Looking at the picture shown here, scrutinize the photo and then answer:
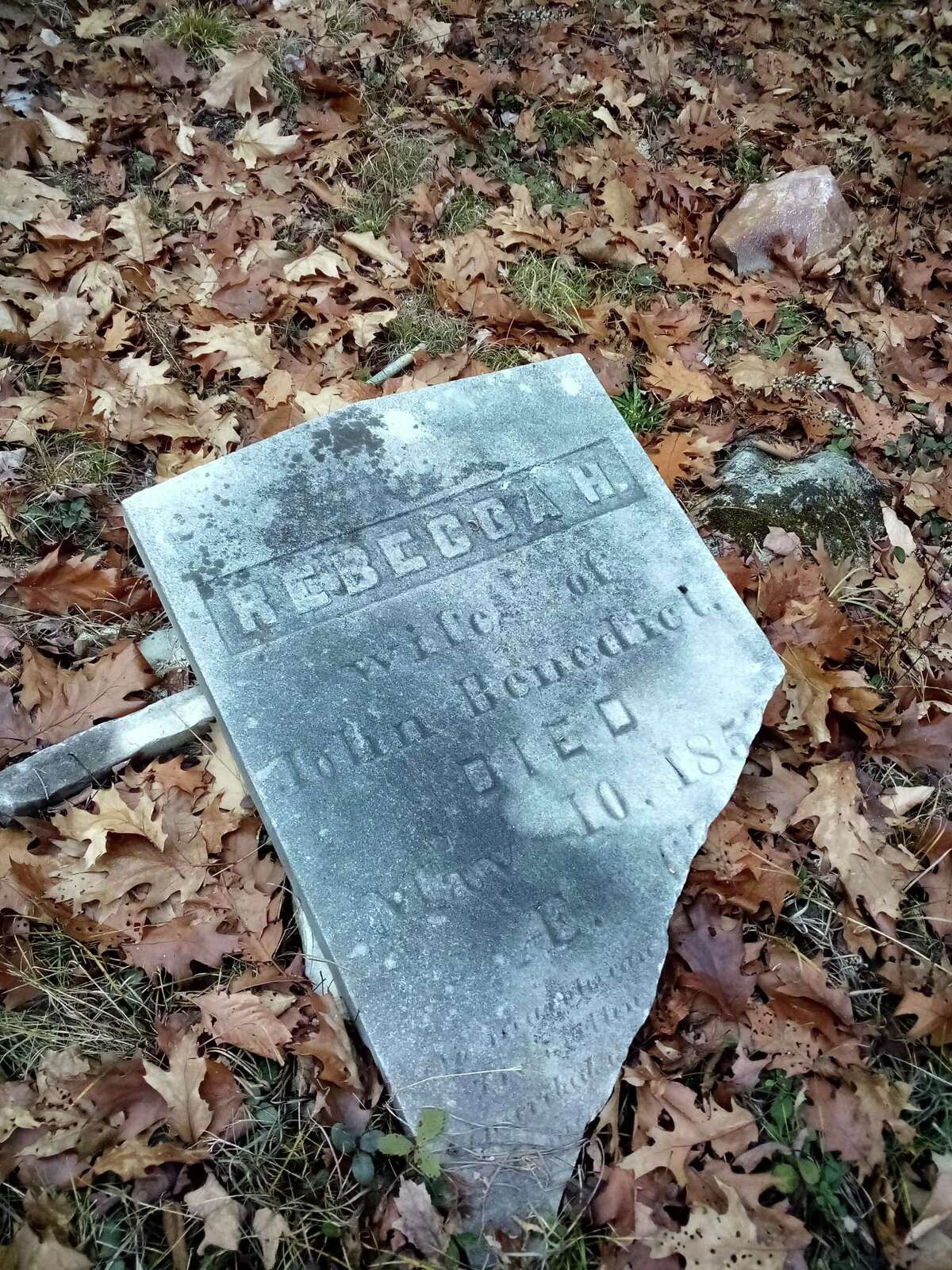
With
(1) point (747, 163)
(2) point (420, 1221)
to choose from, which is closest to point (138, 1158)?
(2) point (420, 1221)

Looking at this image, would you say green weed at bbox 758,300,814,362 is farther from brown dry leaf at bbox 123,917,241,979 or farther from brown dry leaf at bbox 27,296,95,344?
brown dry leaf at bbox 123,917,241,979

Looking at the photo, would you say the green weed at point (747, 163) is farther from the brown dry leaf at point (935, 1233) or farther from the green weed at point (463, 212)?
the brown dry leaf at point (935, 1233)

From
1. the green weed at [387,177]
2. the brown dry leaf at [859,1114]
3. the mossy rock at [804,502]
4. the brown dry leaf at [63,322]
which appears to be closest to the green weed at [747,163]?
the green weed at [387,177]

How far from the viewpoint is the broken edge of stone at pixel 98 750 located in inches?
84.4

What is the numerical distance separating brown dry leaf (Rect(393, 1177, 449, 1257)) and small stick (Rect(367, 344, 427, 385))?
2557 millimetres

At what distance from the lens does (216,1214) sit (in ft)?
5.62

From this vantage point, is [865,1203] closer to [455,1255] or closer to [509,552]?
[455,1255]

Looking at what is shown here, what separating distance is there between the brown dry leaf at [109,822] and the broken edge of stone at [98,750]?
8 cm

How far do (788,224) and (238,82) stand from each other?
255cm

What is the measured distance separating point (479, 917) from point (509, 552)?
933 millimetres

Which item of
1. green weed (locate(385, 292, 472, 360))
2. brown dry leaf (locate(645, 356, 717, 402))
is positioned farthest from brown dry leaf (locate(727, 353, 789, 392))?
green weed (locate(385, 292, 472, 360))

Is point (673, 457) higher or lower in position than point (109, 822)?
higher

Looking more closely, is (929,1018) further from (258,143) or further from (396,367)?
(258,143)

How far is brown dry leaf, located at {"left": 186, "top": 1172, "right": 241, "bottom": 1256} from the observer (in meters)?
1.68
